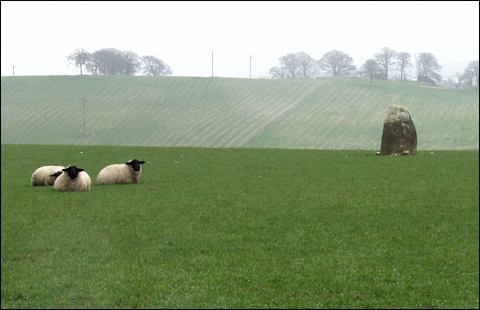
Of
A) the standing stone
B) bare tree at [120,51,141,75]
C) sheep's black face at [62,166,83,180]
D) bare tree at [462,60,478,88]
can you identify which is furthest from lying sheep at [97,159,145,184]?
bare tree at [462,60,478,88]

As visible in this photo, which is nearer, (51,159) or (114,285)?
(114,285)

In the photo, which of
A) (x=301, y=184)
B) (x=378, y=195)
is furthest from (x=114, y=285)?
(x=301, y=184)

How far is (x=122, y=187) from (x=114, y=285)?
58.1 feet

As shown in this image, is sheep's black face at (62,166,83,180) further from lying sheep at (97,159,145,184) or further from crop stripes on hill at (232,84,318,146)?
crop stripes on hill at (232,84,318,146)

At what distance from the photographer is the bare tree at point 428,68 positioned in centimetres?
18188

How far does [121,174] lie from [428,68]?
173m

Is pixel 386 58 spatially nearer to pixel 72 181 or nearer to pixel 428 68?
pixel 428 68

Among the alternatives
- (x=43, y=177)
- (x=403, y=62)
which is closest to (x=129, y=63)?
(x=403, y=62)

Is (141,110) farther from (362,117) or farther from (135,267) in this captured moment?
(135,267)

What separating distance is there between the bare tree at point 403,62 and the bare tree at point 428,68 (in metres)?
4.00

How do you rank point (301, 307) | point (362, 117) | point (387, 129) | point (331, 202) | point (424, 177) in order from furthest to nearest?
point (362, 117), point (387, 129), point (424, 177), point (331, 202), point (301, 307)

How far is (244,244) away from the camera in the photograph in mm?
16531

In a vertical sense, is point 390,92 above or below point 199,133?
above

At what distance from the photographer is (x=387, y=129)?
5094cm
